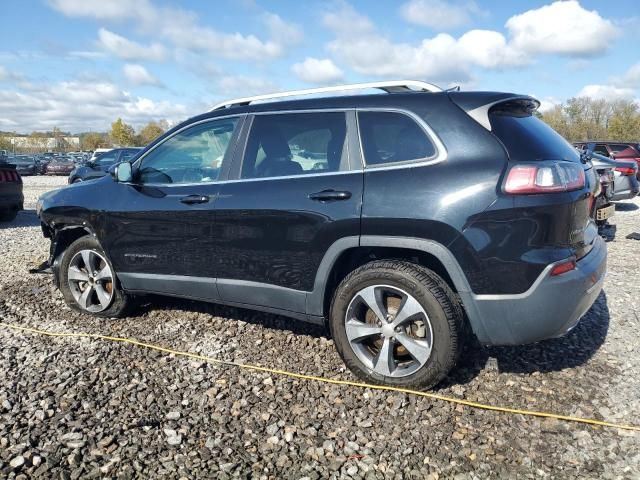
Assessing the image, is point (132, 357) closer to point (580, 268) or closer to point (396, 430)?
point (396, 430)

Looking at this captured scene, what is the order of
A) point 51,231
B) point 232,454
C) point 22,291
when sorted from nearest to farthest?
point 232,454 → point 51,231 → point 22,291

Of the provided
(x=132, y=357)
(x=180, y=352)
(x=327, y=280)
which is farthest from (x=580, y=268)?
(x=132, y=357)

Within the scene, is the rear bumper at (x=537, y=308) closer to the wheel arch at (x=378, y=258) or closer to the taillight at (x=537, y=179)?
the wheel arch at (x=378, y=258)

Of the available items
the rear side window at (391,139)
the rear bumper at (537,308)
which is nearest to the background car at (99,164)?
the rear side window at (391,139)

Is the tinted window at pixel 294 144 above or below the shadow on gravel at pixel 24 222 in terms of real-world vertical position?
above

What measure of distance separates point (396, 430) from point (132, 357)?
6.77ft

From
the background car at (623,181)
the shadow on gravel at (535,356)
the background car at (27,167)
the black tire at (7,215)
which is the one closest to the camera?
the shadow on gravel at (535,356)

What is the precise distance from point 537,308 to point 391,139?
1332 millimetres

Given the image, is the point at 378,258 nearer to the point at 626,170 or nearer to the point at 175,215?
the point at 175,215

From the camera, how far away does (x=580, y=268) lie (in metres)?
2.90

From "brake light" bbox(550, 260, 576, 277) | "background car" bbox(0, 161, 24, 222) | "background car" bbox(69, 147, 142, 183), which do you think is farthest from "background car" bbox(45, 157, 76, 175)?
"brake light" bbox(550, 260, 576, 277)

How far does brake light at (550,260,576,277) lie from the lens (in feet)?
9.08

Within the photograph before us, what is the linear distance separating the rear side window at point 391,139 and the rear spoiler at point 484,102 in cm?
29

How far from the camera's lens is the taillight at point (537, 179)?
8.95 ft
